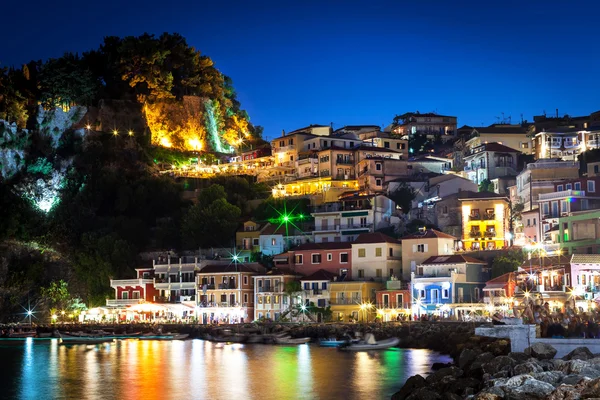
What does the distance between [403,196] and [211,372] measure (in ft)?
117

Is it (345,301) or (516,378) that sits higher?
(345,301)

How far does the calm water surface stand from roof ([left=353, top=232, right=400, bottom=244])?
1245 cm

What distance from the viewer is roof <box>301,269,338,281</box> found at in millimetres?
63094

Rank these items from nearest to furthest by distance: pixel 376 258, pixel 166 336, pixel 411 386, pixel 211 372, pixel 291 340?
pixel 411 386
pixel 211 372
pixel 291 340
pixel 376 258
pixel 166 336

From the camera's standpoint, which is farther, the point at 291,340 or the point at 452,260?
the point at 452,260

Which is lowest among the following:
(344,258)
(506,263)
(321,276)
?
(321,276)

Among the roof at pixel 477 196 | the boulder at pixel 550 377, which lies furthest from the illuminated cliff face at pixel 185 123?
the boulder at pixel 550 377

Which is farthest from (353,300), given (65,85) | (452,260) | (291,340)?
(65,85)

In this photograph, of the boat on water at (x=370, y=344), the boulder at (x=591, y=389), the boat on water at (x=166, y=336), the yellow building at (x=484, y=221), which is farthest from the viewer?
the yellow building at (x=484, y=221)

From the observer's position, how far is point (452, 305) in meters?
55.0

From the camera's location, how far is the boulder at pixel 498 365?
87.4ft

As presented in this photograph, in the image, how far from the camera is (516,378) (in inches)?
913

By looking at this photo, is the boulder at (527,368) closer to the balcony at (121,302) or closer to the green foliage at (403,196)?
the green foliage at (403,196)

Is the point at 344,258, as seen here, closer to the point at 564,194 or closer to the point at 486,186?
the point at 564,194
